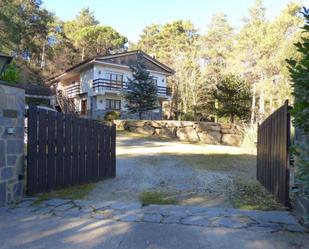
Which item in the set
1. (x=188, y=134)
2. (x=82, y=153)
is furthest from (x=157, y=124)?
(x=82, y=153)

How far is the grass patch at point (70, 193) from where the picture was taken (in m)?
4.86

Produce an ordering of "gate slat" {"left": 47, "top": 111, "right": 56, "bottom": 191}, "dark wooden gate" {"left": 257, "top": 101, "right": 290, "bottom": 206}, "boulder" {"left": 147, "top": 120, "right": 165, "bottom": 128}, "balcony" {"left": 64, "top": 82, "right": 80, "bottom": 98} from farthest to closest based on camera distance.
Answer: "balcony" {"left": 64, "top": 82, "right": 80, "bottom": 98}, "boulder" {"left": 147, "top": 120, "right": 165, "bottom": 128}, "gate slat" {"left": 47, "top": 111, "right": 56, "bottom": 191}, "dark wooden gate" {"left": 257, "top": 101, "right": 290, "bottom": 206}

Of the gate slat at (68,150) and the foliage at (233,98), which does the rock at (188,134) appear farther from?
the gate slat at (68,150)

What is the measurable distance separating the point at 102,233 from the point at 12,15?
19.4 m

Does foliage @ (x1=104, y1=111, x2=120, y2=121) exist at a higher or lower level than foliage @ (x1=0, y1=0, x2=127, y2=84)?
lower

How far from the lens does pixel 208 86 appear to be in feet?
89.1

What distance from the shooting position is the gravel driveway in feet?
17.1

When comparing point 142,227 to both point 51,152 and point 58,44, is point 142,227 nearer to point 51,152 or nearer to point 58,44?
point 51,152

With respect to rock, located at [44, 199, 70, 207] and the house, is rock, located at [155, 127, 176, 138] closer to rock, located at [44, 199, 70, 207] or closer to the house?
the house

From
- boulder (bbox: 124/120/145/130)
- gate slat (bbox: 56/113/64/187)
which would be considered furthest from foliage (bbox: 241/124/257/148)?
gate slat (bbox: 56/113/64/187)

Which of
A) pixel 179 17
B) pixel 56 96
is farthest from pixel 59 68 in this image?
pixel 179 17

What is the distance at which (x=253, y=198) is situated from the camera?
16.6 feet

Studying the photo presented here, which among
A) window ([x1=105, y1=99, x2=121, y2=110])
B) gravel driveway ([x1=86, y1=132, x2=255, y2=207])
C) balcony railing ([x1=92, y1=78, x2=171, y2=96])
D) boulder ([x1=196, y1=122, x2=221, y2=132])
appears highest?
balcony railing ([x1=92, y1=78, x2=171, y2=96])

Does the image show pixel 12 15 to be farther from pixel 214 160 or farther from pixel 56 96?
pixel 214 160
